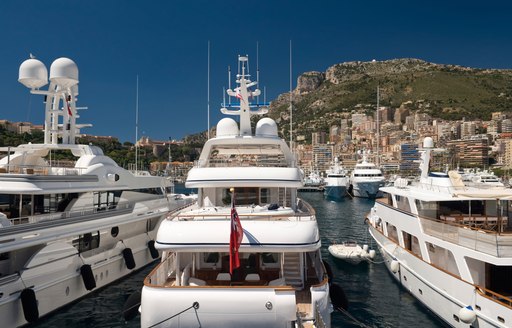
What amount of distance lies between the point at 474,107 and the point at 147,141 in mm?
151197

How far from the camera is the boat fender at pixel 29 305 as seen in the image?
11.8 metres

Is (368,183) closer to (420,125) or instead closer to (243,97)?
(243,97)

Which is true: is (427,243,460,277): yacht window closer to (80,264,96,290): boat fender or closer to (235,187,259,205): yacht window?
(235,187,259,205): yacht window

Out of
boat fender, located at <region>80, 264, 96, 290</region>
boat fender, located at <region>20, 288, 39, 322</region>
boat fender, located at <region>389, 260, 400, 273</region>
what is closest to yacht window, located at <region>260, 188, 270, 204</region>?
boat fender, located at <region>80, 264, 96, 290</region>

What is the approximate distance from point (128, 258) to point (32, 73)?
1034cm

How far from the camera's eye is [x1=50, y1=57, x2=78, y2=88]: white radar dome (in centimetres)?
1833

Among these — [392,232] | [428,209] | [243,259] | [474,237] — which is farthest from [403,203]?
[243,259]

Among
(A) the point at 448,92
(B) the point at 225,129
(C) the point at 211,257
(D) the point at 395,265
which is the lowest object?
(D) the point at 395,265

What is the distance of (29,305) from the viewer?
11.9 meters

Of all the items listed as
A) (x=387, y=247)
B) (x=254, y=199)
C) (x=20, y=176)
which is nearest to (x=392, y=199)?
(x=387, y=247)

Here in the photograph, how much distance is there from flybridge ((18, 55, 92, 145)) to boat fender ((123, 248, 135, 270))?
650cm

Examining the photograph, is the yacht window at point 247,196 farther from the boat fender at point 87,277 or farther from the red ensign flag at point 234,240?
the boat fender at point 87,277

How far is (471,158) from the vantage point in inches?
5315

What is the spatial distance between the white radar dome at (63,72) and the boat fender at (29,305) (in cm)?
1089
